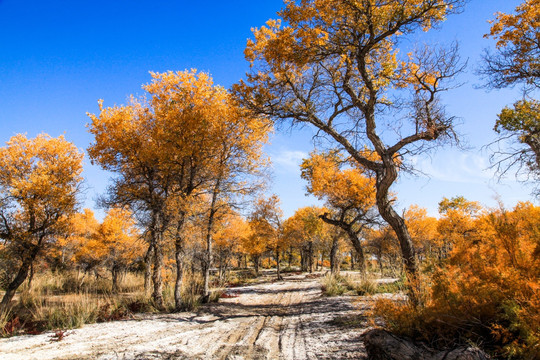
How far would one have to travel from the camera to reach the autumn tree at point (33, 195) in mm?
10562

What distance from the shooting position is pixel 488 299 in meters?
2.92

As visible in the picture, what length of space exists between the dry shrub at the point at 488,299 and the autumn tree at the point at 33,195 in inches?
521

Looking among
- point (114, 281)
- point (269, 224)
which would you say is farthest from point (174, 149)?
point (269, 224)

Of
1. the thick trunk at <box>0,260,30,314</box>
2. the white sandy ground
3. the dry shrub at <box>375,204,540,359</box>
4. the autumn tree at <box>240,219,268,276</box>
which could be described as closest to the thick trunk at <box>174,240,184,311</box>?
the white sandy ground

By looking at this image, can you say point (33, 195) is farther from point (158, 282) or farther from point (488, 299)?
point (488, 299)

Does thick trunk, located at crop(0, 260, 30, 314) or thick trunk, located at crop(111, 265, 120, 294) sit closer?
thick trunk, located at crop(0, 260, 30, 314)

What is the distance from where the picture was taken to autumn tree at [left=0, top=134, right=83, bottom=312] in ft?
34.7

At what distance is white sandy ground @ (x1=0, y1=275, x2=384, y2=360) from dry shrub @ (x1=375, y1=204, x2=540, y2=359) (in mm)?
856

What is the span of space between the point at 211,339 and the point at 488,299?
485 cm

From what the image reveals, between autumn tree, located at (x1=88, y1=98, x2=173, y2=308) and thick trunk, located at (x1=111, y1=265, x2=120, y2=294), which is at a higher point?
autumn tree, located at (x1=88, y1=98, x2=173, y2=308)

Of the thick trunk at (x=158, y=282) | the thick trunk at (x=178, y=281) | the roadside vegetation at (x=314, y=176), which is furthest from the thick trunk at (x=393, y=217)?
the thick trunk at (x=158, y=282)

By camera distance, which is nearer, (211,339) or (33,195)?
(211,339)

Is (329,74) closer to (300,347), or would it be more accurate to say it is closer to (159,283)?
(300,347)

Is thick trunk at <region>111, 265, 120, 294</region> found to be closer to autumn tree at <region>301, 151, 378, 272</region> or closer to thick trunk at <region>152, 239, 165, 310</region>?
thick trunk at <region>152, 239, 165, 310</region>
